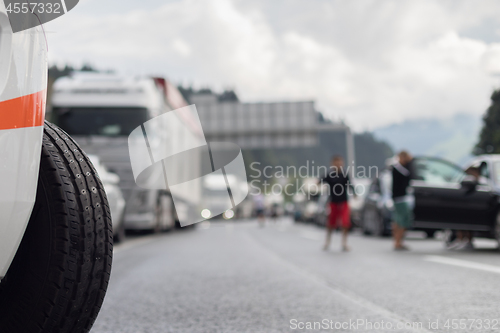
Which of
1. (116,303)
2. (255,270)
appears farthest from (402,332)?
(255,270)

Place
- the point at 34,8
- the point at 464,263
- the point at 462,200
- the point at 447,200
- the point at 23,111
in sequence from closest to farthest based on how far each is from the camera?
the point at 23,111 < the point at 34,8 < the point at 464,263 < the point at 462,200 < the point at 447,200

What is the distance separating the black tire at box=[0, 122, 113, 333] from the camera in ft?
7.38

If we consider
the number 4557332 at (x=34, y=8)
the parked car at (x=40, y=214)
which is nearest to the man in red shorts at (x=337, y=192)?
the parked car at (x=40, y=214)

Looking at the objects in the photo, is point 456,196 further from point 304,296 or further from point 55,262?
point 55,262

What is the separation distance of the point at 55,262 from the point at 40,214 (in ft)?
0.60

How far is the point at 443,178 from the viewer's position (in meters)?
10.8

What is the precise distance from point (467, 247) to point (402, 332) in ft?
25.9

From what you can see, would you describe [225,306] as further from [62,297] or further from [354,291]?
[62,297]

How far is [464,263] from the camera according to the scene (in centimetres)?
778

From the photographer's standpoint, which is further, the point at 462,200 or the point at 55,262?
the point at 462,200

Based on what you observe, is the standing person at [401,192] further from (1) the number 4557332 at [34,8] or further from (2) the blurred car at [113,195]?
(1) the number 4557332 at [34,8]

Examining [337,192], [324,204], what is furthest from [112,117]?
[324,204]

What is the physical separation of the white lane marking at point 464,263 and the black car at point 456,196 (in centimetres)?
144

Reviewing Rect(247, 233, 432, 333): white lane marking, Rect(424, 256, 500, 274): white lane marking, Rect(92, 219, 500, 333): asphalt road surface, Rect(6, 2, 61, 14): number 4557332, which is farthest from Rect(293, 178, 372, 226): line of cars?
Rect(6, 2, 61, 14): number 4557332
